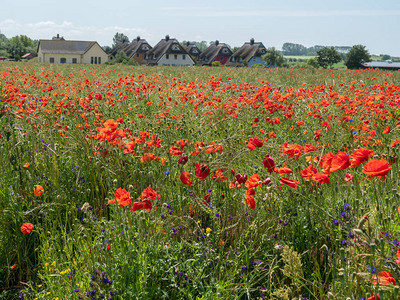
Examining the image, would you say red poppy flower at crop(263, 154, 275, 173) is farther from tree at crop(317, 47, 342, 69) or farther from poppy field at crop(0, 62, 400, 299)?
tree at crop(317, 47, 342, 69)

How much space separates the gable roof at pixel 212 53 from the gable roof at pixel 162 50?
7.26 meters

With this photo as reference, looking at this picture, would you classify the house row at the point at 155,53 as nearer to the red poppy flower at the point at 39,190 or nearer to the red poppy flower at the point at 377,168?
the red poppy flower at the point at 39,190

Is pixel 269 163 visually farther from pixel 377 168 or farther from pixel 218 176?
pixel 377 168

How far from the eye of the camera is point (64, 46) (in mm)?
68938

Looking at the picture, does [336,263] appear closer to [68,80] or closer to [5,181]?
[5,181]

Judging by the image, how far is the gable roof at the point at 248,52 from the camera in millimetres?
74188

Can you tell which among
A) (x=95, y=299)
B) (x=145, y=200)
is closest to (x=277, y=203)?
(x=145, y=200)

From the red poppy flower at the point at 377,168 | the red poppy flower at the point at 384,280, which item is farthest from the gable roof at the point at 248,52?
the red poppy flower at the point at 384,280

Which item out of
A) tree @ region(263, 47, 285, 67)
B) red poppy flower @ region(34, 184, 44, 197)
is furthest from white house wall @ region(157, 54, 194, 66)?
red poppy flower @ region(34, 184, 44, 197)

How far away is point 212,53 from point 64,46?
2658 cm

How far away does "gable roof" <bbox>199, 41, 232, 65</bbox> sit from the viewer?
78.1 meters

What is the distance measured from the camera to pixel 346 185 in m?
2.72

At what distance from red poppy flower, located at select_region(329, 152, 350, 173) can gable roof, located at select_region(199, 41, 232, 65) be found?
76.9m

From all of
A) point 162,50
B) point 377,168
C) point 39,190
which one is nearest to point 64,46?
point 162,50
